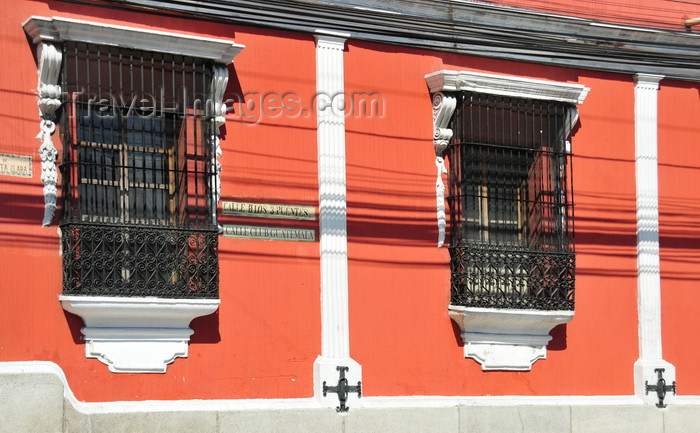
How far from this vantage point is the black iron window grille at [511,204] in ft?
36.3

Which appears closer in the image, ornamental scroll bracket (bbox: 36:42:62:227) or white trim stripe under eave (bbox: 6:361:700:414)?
white trim stripe under eave (bbox: 6:361:700:414)

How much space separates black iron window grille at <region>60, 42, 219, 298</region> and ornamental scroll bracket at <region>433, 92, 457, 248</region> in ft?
7.70

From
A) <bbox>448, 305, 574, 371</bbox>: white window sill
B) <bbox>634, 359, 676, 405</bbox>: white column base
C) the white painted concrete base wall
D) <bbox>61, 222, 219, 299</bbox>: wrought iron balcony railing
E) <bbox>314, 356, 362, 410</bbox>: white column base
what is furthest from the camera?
<bbox>634, 359, 676, 405</bbox>: white column base

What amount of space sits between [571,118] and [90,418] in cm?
565

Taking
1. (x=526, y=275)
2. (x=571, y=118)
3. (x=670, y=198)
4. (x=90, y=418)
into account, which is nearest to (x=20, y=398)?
(x=90, y=418)

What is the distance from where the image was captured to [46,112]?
9.24 m

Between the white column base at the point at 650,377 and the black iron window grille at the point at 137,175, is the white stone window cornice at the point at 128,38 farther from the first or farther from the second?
the white column base at the point at 650,377

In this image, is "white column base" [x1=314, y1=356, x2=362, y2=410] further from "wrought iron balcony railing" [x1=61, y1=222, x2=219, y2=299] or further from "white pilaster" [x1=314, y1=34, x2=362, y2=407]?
"wrought iron balcony railing" [x1=61, y1=222, x2=219, y2=299]

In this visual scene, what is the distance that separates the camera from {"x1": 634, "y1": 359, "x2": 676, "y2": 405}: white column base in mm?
Answer: 11836

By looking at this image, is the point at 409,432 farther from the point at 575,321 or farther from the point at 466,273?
the point at 575,321

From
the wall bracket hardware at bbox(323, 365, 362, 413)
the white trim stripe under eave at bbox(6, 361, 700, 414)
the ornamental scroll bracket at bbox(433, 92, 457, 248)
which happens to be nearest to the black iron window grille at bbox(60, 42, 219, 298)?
the white trim stripe under eave at bbox(6, 361, 700, 414)

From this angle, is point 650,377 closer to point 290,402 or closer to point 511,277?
point 511,277

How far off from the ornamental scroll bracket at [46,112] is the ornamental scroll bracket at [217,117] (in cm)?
135

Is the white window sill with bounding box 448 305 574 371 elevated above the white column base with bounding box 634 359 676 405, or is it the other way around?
the white window sill with bounding box 448 305 574 371
